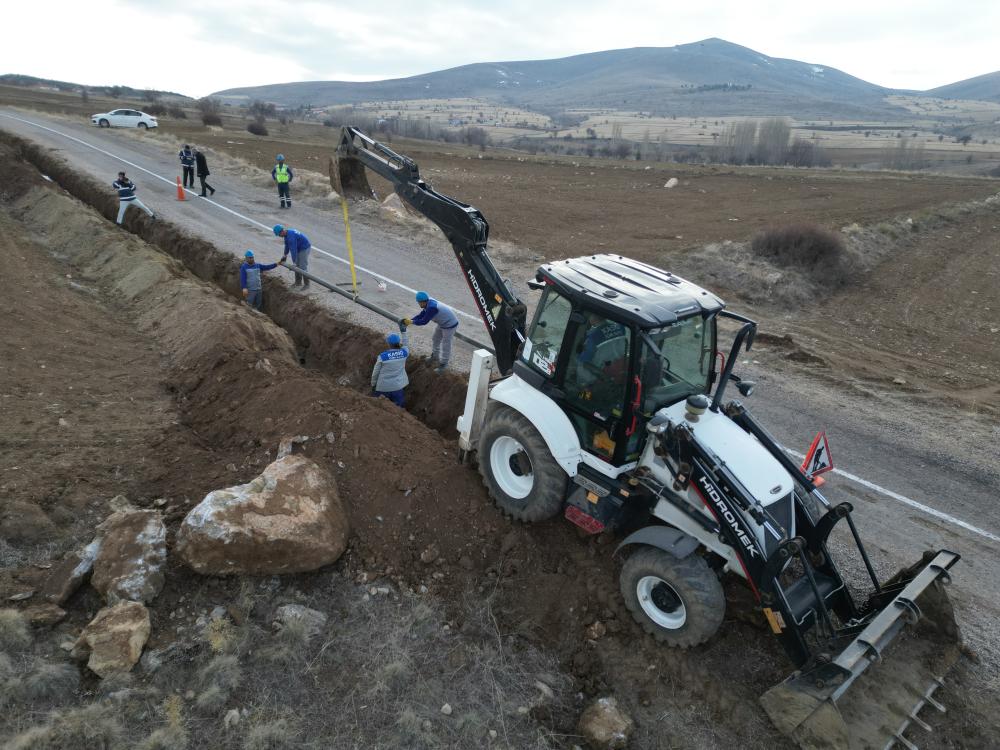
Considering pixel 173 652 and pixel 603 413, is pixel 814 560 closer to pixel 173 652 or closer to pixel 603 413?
pixel 603 413

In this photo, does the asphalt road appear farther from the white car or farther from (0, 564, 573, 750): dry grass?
the white car

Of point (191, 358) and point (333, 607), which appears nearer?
point (333, 607)

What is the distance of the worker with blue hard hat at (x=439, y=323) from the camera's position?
994cm

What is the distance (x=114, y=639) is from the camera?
483cm

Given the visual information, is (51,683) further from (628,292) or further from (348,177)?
(348,177)

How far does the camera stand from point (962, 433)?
9484 mm

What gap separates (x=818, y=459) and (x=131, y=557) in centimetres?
693

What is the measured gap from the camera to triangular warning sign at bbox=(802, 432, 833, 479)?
676 cm

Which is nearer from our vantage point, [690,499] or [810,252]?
[690,499]

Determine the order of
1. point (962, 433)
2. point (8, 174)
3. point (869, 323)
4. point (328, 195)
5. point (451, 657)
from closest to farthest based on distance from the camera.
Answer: point (451, 657) < point (962, 433) < point (869, 323) < point (8, 174) < point (328, 195)

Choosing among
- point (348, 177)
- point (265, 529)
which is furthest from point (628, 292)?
point (348, 177)

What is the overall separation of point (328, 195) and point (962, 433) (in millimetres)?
20207

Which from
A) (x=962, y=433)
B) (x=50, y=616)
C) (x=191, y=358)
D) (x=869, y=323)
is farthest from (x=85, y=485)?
(x=869, y=323)

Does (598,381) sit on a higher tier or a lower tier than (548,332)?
lower
